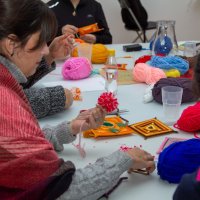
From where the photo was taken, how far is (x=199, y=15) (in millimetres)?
4445

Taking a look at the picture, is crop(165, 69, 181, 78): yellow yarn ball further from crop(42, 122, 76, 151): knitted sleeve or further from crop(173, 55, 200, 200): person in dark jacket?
crop(173, 55, 200, 200): person in dark jacket

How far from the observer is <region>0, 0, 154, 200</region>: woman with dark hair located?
76 cm

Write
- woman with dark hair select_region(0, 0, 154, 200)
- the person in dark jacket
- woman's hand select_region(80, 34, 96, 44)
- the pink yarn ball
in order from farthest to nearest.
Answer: woman's hand select_region(80, 34, 96, 44) < the pink yarn ball < woman with dark hair select_region(0, 0, 154, 200) < the person in dark jacket

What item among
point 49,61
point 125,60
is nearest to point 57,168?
point 49,61

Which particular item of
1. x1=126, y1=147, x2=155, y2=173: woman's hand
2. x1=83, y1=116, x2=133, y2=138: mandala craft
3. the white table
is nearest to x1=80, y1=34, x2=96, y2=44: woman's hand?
the white table

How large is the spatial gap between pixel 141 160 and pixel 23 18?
47 centimetres

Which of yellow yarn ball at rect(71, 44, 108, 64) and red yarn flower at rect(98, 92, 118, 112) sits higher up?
red yarn flower at rect(98, 92, 118, 112)

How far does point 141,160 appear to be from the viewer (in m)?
0.98

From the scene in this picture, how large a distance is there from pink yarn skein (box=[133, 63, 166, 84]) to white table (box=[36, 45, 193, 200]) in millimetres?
37

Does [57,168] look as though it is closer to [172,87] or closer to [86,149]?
[86,149]

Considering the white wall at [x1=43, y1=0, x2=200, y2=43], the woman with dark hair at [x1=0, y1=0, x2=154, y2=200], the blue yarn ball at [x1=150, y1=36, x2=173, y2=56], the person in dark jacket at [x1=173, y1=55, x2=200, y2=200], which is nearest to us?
the person in dark jacket at [x1=173, y1=55, x2=200, y2=200]

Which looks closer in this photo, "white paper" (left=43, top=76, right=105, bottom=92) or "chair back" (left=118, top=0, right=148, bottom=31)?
"white paper" (left=43, top=76, right=105, bottom=92)

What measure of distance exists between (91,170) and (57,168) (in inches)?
4.4

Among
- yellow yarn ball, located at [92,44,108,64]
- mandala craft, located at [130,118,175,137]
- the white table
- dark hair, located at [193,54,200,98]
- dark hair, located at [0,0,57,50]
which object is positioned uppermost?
dark hair, located at [0,0,57,50]
